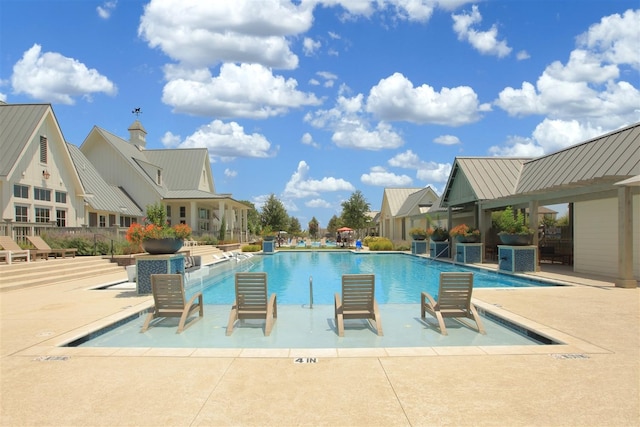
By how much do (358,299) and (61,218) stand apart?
68.9 feet

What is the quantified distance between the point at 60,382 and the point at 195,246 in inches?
988

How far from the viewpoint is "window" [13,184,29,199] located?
1938 cm

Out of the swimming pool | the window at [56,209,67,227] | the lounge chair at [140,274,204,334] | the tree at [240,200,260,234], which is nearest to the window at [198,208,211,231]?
the tree at [240,200,260,234]

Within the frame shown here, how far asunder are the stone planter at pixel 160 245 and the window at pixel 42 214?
42.6ft

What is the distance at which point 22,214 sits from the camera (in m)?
19.9

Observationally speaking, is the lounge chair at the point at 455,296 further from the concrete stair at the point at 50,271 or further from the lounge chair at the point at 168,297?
the concrete stair at the point at 50,271

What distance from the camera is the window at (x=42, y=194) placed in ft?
68.4

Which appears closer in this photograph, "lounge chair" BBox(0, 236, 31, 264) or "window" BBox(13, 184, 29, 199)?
"lounge chair" BBox(0, 236, 31, 264)

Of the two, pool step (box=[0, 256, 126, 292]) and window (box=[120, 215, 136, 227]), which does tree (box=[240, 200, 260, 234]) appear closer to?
window (box=[120, 215, 136, 227])

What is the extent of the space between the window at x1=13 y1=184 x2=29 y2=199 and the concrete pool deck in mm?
15055

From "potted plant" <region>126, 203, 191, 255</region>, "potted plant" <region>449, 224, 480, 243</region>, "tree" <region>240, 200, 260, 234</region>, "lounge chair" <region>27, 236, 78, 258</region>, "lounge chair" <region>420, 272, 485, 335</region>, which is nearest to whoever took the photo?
"lounge chair" <region>420, 272, 485, 335</region>

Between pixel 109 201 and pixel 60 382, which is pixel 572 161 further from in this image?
pixel 109 201

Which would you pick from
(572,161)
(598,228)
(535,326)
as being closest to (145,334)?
(535,326)

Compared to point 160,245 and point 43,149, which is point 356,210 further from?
point 160,245
